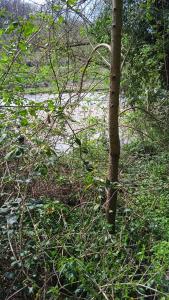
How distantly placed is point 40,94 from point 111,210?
11.7ft

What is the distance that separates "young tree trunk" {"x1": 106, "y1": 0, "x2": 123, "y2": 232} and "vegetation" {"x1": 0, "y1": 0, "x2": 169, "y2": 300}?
0.05m

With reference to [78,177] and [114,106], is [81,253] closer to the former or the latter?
[114,106]

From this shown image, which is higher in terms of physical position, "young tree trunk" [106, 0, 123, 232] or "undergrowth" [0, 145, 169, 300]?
"young tree trunk" [106, 0, 123, 232]

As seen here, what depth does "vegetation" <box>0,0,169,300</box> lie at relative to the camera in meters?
2.66

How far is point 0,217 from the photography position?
2.77 m

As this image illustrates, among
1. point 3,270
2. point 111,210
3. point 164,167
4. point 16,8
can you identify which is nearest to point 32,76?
point 16,8

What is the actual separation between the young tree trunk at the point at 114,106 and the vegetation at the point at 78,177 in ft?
0.15

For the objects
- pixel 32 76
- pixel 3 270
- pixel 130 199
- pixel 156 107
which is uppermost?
pixel 32 76

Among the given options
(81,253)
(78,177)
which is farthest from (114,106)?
(78,177)

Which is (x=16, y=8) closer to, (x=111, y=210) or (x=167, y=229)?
(x=111, y=210)

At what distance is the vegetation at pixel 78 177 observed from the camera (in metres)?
2.66

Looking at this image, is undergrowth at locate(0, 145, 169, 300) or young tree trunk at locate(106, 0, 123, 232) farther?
young tree trunk at locate(106, 0, 123, 232)

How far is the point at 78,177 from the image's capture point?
13.5 feet

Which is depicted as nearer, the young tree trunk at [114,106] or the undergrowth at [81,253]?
the undergrowth at [81,253]
